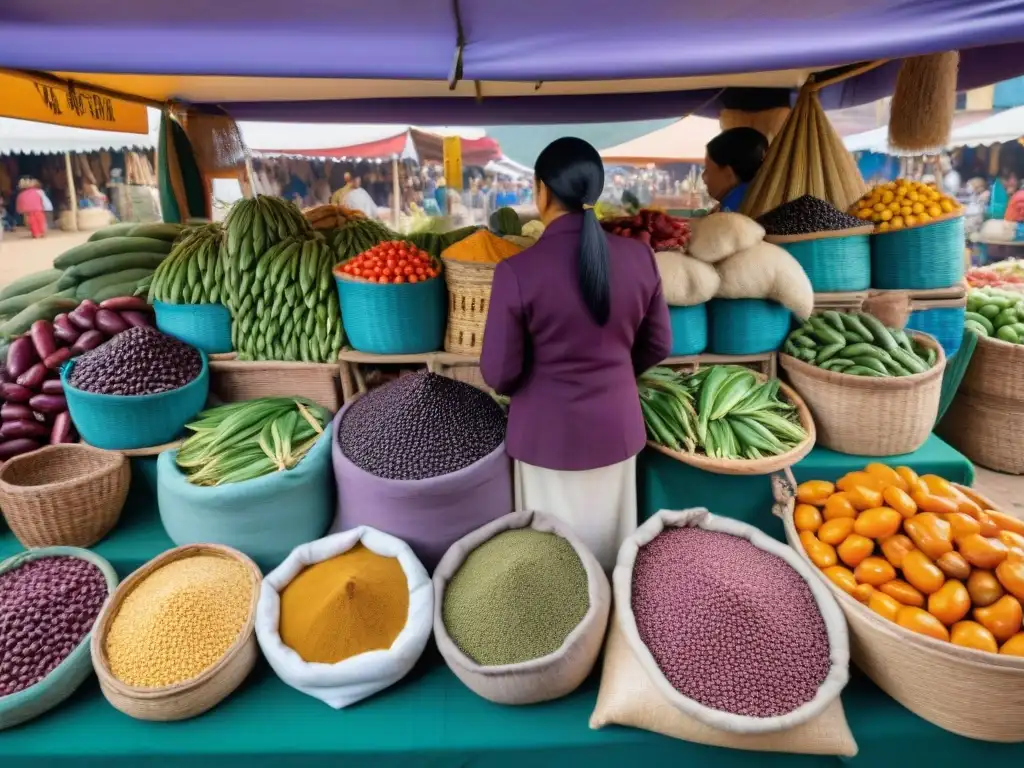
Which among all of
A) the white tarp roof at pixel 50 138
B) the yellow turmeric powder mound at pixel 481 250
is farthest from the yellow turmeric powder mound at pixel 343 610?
the white tarp roof at pixel 50 138

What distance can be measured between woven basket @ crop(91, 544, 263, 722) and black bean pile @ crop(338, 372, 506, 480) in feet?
1.78

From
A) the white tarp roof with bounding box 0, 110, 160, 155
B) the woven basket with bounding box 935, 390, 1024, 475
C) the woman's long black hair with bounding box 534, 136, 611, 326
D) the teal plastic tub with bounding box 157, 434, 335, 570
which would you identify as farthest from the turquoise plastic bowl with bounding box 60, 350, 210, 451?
the white tarp roof with bounding box 0, 110, 160, 155

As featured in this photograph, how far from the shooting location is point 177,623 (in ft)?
5.38

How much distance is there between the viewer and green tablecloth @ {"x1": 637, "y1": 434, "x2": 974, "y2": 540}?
7.14 feet

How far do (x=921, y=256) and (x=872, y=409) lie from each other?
0.86 metres

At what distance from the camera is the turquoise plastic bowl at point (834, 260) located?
2.53 m

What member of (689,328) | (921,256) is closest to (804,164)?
(921,256)

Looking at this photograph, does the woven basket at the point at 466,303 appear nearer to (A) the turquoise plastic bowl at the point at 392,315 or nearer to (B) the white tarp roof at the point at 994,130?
(A) the turquoise plastic bowl at the point at 392,315

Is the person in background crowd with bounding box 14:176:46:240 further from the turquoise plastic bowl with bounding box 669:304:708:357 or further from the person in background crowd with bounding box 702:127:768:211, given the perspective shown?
the turquoise plastic bowl with bounding box 669:304:708:357

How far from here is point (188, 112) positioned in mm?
4508

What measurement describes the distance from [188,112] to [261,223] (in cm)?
267

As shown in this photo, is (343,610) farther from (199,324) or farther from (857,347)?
(857,347)

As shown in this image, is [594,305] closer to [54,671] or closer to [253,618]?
[253,618]

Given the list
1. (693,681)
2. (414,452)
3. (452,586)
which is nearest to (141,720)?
(452,586)
